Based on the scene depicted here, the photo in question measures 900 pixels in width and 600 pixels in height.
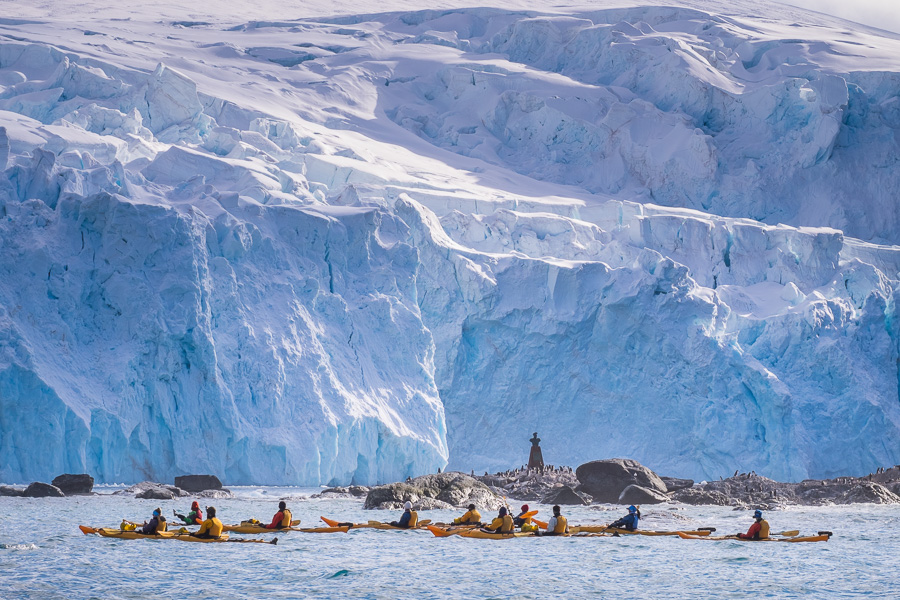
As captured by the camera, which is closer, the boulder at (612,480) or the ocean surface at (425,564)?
the ocean surface at (425,564)

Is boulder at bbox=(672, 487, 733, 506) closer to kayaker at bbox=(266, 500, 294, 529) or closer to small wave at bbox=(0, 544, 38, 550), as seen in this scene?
kayaker at bbox=(266, 500, 294, 529)

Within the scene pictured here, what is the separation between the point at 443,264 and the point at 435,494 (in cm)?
1064

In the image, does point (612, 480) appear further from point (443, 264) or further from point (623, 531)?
point (443, 264)

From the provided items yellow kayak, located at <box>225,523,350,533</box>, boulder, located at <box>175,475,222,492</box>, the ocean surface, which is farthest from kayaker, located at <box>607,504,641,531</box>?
boulder, located at <box>175,475,222,492</box>

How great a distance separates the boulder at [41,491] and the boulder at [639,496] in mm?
13350

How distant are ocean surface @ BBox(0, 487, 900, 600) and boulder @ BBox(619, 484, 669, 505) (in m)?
4.09

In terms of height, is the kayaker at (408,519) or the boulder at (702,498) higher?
the boulder at (702,498)

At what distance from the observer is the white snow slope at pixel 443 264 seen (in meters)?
28.8

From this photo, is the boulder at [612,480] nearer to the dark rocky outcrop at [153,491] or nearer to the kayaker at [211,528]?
the dark rocky outcrop at [153,491]

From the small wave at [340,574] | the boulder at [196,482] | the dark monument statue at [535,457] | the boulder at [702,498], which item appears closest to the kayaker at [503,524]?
the small wave at [340,574]

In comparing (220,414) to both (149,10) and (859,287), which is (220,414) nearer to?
(859,287)

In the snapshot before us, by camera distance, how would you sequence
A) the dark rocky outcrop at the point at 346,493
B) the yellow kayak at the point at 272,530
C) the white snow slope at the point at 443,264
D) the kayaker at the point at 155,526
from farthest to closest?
the dark rocky outcrop at the point at 346,493, the white snow slope at the point at 443,264, the yellow kayak at the point at 272,530, the kayaker at the point at 155,526

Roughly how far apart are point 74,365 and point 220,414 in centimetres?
372

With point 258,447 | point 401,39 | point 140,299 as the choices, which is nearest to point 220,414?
point 258,447
